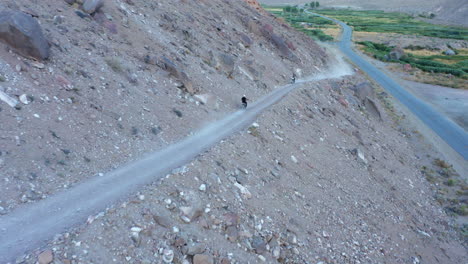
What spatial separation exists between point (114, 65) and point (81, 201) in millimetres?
9920

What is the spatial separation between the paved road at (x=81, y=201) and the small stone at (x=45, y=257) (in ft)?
1.59

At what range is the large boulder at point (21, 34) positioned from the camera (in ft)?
46.7

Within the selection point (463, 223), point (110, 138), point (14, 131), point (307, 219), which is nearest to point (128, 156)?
point (110, 138)

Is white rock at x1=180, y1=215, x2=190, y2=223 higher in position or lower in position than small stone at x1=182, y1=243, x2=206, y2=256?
higher

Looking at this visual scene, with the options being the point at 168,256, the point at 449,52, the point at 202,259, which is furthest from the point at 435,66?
the point at 168,256

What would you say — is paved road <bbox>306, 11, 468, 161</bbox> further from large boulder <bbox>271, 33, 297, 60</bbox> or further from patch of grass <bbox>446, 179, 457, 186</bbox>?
large boulder <bbox>271, 33, 297, 60</bbox>

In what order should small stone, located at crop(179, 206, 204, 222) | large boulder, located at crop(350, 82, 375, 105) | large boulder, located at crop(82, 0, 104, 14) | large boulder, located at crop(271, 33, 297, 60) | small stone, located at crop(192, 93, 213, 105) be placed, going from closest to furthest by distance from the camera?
small stone, located at crop(179, 206, 204, 222)
small stone, located at crop(192, 93, 213, 105)
large boulder, located at crop(82, 0, 104, 14)
large boulder, located at crop(350, 82, 375, 105)
large boulder, located at crop(271, 33, 297, 60)

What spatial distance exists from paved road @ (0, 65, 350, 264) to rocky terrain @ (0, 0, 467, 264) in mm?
369

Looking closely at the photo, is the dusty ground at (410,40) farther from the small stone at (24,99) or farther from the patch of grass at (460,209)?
the small stone at (24,99)

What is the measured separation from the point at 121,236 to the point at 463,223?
19249 millimetres

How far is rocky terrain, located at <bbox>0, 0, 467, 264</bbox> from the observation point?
10.3 metres

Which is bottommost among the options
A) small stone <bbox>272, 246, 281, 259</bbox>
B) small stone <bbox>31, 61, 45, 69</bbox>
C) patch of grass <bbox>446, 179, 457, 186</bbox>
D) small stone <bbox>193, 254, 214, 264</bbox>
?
patch of grass <bbox>446, 179, 457, 186</bbox>

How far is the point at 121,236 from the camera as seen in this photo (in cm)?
932

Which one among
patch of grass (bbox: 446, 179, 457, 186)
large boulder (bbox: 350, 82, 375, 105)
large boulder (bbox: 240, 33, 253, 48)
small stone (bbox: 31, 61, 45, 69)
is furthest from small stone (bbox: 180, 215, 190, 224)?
large boulder (bbox: 350, 82, 375, 105)
